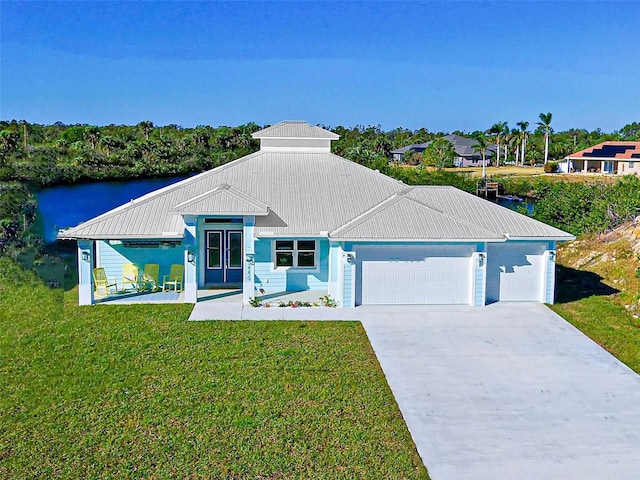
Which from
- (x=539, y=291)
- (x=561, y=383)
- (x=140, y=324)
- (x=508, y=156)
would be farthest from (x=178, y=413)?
(x=508, y=156)

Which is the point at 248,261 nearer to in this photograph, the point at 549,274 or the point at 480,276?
the point at 480,276

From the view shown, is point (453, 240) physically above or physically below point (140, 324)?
above

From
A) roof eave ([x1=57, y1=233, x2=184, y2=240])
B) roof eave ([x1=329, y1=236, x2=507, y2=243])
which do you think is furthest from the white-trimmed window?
roof eave ([x1=57, y1=233, x2=184, y2=240])

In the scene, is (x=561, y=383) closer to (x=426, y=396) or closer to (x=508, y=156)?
(x=426, y=396)

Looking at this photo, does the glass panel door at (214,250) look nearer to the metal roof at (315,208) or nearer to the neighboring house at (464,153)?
the metal roof at (315,208)

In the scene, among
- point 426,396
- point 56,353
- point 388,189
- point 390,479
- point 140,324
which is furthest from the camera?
point 388,189

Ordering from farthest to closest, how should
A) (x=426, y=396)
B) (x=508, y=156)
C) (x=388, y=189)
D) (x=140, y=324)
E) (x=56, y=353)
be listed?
1. (x=508, y=156)
2. (x=388, y=189)
3. (x=140, y=324)
4. (x=56, y=353)
5. (x=426, y=396)

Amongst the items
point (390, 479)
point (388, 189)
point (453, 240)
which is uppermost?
point (388, 189)

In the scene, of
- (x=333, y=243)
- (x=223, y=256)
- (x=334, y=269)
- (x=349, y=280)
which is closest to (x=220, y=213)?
(x=223, y=256)
